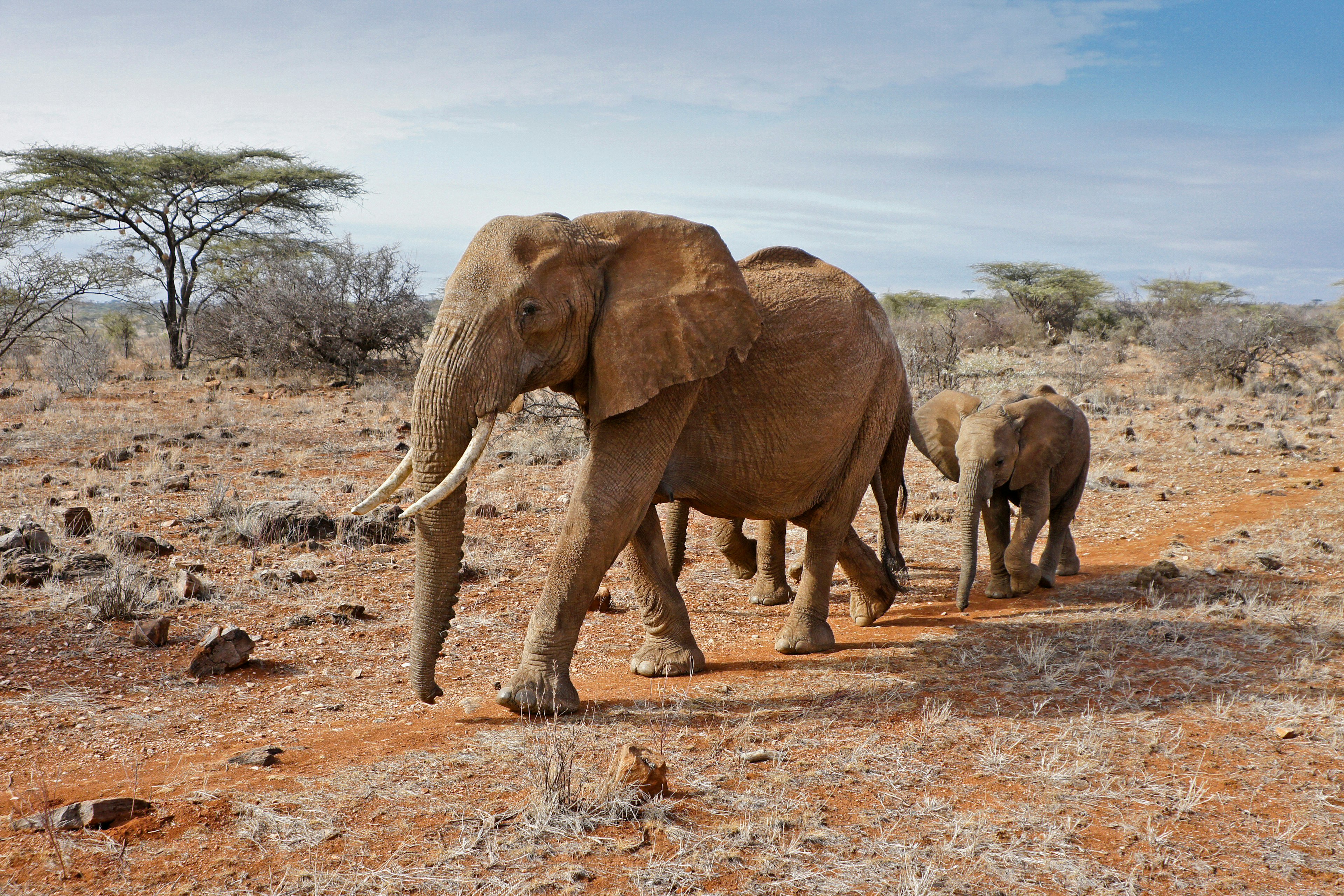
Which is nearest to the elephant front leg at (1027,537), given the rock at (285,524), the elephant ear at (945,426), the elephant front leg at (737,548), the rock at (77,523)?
the elephant ear at (945,426)

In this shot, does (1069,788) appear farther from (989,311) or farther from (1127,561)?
(989,311)

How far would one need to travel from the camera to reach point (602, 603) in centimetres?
715

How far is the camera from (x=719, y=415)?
5.39m

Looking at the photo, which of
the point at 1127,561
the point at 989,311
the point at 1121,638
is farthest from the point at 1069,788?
the point at 989,311

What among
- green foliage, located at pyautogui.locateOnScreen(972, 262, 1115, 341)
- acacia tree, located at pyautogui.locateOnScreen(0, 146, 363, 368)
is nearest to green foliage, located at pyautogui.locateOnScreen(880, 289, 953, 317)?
green foliage, located at pyautogui.locateOnScreen(972, 262, 1115, 341)

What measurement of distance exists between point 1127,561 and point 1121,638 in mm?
2894

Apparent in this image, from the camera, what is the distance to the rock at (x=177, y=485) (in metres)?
10.3

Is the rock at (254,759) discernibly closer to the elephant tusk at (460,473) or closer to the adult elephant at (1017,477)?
the elephant tusk at (460,473)

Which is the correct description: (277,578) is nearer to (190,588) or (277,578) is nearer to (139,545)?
(190,588)

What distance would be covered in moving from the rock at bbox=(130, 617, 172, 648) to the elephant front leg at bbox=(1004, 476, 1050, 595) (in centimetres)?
579

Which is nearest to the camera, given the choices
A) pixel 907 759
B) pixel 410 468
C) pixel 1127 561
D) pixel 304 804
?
pixel 304 804

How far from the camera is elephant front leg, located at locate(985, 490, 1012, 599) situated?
7.68 m

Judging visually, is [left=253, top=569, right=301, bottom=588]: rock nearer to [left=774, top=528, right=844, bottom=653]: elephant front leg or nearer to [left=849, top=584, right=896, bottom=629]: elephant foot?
[left=774, top=528, right=844, bottom=653]: elephant front leg

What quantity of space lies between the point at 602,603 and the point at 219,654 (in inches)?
102
